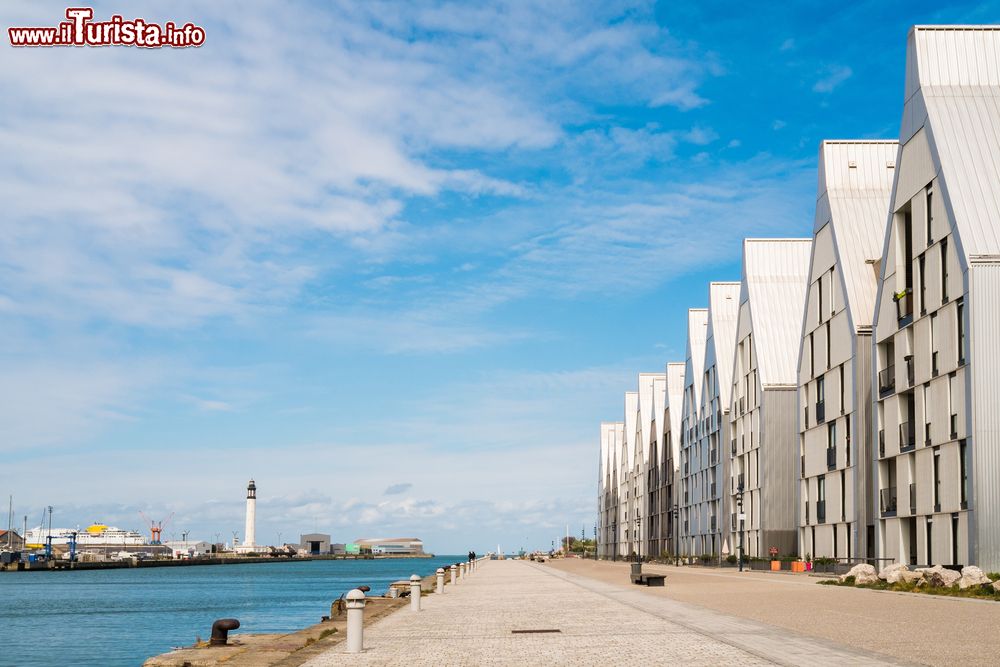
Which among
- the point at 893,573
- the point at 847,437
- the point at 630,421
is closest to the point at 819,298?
the point at 847,437

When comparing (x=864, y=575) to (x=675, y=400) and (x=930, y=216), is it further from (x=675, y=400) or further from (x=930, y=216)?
(x=675, y=400)

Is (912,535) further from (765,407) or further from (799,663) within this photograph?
(799,663)

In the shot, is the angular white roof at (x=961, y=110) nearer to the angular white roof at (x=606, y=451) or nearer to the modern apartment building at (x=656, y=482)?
the modern apartment building at (x=656, y=482)

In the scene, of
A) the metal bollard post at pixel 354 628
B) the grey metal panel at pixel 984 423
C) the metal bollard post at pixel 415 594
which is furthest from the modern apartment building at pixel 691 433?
the metal bollard post at pixel 354 628

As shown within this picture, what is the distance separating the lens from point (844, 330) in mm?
55188

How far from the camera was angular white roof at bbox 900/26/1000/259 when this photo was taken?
135 feet

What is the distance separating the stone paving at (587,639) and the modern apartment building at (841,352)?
1069 inches

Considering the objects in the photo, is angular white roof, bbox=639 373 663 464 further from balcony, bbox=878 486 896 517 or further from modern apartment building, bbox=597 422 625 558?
balcony, bbox=878 486 896 517

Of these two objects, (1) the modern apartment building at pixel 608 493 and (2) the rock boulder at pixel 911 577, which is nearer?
(2) the rock boulder at pixel 911 577

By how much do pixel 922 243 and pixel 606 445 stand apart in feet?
414

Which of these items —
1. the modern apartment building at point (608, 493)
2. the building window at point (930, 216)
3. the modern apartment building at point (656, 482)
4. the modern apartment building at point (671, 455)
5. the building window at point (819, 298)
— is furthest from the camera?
the modern apartment building at point (608, 493)

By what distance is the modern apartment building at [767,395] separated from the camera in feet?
223

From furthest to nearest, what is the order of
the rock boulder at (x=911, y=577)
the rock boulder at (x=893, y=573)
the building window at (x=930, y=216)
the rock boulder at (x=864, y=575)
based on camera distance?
the building window at (x=930, y=216), the rock boulder at (x=864, y=575), the rock boulder at (x=893, y=573), the rock boulder at (x=911, y=577)

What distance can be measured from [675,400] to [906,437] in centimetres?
6151
